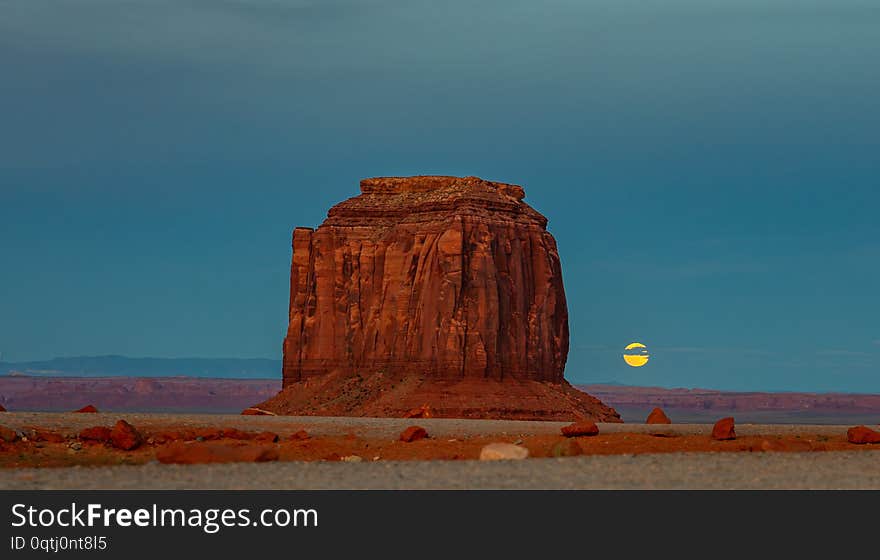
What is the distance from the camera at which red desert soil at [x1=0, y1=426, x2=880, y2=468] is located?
39.8 metres

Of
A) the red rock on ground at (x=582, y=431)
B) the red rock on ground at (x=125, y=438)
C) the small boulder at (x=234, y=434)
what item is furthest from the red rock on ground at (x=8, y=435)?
the red rock on ground at (x=582, y=431)

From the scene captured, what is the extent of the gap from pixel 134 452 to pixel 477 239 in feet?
152

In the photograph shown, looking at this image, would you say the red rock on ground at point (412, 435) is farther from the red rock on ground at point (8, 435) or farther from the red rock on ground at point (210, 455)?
the red rock on ground at point (210, 455)

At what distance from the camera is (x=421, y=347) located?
88.0m

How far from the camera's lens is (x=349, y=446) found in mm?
46500

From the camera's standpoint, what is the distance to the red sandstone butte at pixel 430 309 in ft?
279

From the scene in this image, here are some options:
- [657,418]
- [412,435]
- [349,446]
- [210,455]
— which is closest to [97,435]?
[349,446]

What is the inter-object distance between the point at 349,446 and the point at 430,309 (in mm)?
42037

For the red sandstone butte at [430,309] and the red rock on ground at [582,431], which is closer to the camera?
the red rock on ground at [582,431]

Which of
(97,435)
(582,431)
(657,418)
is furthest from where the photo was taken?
(657,418)

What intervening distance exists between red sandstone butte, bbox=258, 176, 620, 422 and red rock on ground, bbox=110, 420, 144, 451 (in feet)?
113

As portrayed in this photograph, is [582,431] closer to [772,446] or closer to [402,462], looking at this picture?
[772,446]

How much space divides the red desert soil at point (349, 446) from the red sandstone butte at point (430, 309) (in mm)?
30256

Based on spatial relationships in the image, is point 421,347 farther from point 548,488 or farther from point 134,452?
point 548,488
